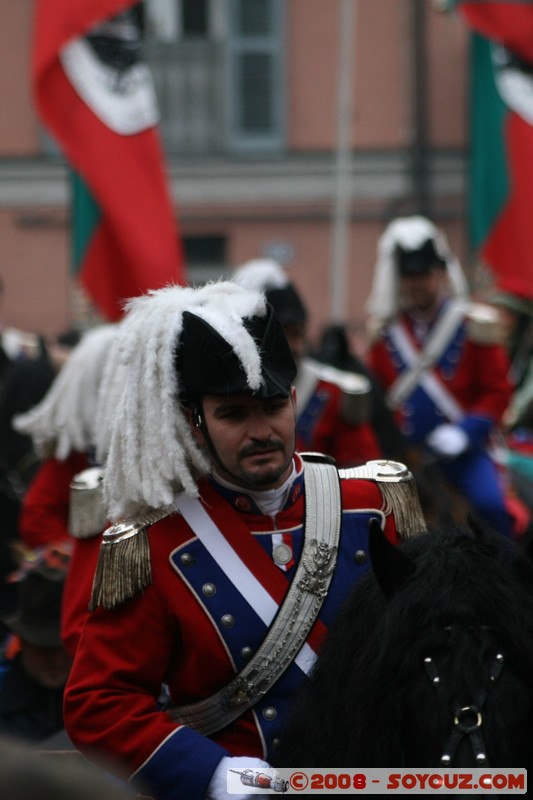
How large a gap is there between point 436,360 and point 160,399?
3.83 m

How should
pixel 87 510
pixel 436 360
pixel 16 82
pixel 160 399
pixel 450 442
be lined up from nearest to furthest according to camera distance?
pixel 160 399, pixel 87 510, pixel 450 442, pixel 436 360, pixel 16 82

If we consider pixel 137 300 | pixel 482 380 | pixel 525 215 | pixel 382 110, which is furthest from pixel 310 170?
pixel 137 300

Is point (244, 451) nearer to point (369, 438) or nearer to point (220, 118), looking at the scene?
point (369, 438)

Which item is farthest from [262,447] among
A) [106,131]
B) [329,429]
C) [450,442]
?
[106,131]

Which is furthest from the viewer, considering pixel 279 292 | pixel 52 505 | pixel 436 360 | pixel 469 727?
pixel 436 360

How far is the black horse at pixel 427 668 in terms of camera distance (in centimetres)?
244

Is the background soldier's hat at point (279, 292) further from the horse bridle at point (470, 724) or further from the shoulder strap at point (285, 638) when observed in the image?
the horse bridle at point (470, 724)

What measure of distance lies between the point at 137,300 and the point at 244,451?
0.45 meters

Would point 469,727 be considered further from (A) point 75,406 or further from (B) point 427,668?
(A) point 75,406

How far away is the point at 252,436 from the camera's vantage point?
9.87 feet

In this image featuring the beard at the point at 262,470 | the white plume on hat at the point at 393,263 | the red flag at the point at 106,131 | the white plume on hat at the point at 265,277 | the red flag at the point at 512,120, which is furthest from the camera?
the red flag at the point at 512,120

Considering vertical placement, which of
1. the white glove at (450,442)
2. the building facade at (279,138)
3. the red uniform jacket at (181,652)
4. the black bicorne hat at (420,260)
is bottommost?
the building facade at (279,138)

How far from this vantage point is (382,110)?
59.4ft

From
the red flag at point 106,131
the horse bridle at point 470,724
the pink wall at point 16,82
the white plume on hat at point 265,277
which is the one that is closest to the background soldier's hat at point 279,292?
the white plume on hat at point 265,277
